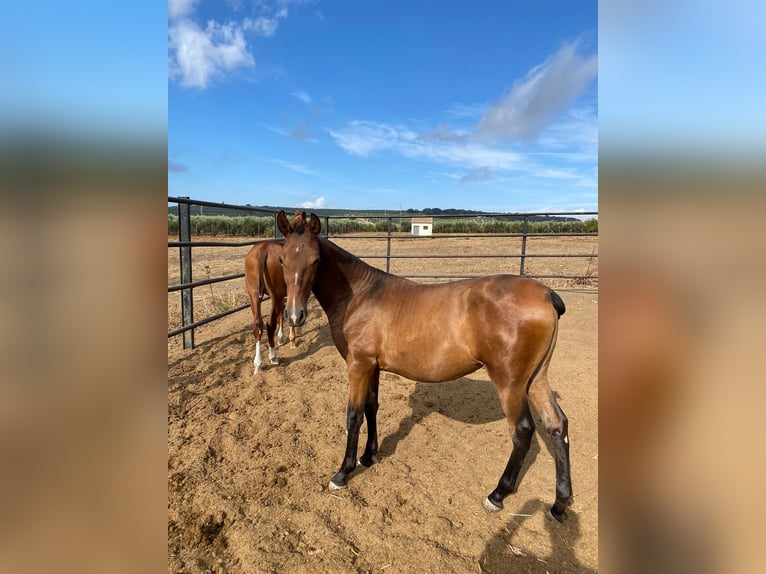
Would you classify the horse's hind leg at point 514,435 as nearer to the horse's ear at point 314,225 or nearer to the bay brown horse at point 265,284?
the horse's ear at point 314,225

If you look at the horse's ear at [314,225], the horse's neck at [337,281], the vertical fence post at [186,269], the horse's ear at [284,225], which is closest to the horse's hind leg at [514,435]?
the horse's neck at [337,281]

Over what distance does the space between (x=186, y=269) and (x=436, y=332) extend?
3472 mm

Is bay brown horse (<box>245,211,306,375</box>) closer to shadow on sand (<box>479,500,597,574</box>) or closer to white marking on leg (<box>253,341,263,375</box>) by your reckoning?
white marking on leg (<box>253,341,263,375</box>)

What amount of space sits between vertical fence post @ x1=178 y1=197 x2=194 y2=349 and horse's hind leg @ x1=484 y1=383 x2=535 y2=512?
3.70 meters

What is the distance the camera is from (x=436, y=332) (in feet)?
8.29

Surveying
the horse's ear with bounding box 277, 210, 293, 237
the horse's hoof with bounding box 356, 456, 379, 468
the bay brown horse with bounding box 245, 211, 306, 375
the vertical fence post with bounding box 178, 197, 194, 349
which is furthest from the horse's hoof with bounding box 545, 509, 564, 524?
the vertical fence post with bounding box 178, 197, 194, 349

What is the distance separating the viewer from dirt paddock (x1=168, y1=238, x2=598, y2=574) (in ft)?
6.67

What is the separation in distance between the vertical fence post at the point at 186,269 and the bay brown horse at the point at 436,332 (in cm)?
222

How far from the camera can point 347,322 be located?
9.18 feet

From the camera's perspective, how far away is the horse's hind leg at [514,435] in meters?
2.36
